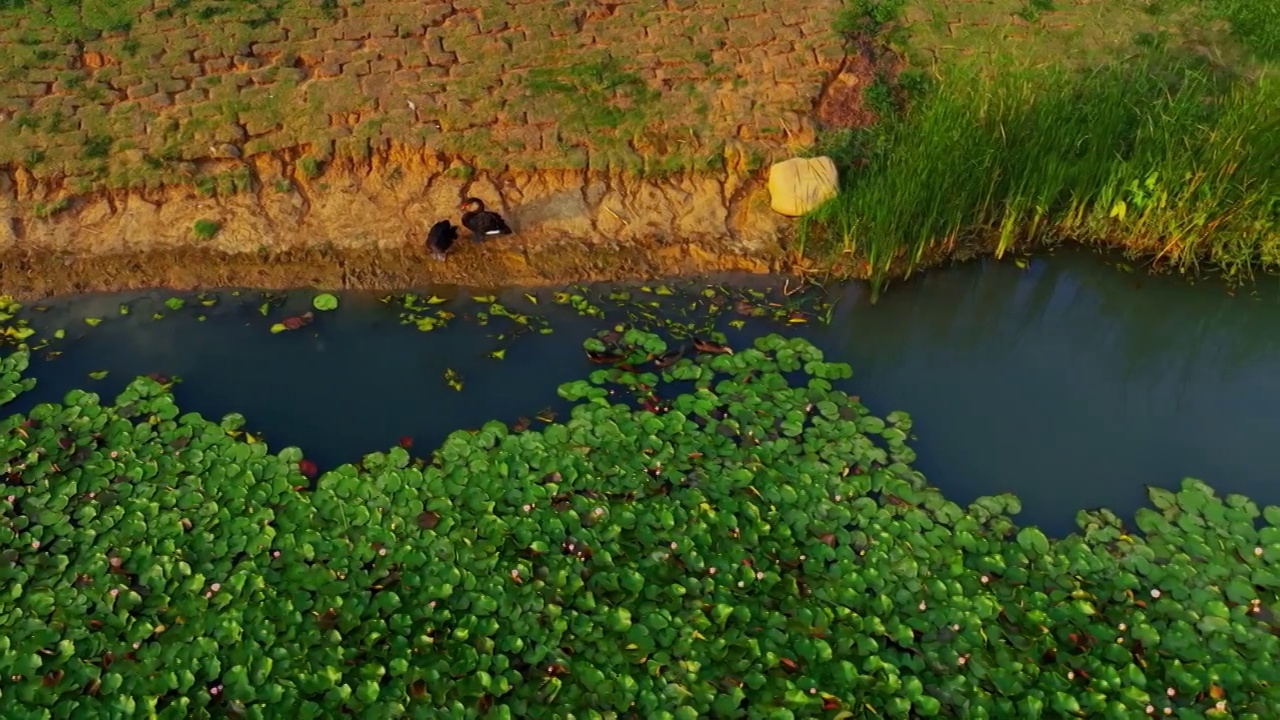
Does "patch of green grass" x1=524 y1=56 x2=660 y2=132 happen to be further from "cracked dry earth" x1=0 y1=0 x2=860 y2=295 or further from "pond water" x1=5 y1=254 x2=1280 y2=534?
"pond water" x1=5 y1=254 x2=1280 y2=534

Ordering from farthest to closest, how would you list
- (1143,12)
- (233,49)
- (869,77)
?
(1143,12), (869,77), (233,49)

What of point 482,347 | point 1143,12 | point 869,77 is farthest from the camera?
point 1143,12

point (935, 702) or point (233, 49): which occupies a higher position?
point (233, 49)

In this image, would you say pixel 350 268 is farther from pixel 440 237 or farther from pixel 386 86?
pixel 386 86

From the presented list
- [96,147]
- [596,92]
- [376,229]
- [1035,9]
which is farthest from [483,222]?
[1035,9]

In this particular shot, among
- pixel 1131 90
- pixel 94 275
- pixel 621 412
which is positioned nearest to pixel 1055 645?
pixel 621 412

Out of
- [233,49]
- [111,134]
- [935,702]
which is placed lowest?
[935,702]

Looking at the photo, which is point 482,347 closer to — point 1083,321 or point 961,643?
point 961,643

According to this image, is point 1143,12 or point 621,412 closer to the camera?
point 621,412
